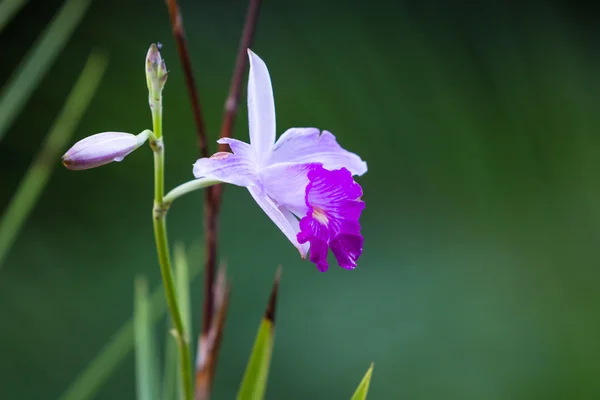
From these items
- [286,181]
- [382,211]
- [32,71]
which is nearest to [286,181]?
[286,181]

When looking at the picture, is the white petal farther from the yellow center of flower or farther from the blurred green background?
the blurred green background

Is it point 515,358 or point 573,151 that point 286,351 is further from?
point 573,151

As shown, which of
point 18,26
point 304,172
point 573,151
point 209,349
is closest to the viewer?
point 304,172

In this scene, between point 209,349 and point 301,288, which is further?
point 301,288

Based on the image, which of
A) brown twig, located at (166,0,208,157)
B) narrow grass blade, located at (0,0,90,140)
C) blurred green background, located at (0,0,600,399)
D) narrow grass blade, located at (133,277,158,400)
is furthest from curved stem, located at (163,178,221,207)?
blurred green background, located at (0,0,600,399)

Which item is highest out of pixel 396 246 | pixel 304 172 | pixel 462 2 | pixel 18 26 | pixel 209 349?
pixel 462 2

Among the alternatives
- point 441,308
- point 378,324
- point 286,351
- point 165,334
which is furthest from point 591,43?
point 165,334
